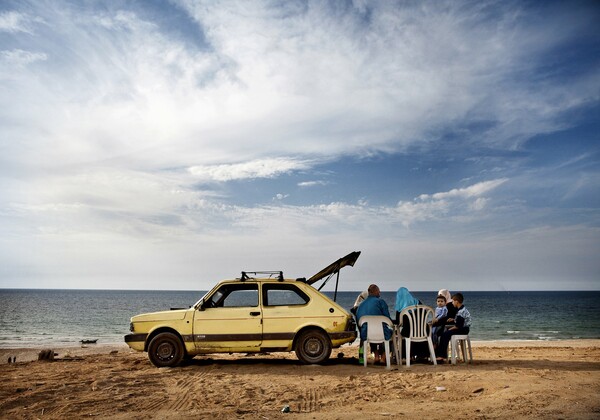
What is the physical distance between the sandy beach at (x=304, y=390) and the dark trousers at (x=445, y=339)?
0.52 m

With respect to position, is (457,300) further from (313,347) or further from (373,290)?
(313,347)

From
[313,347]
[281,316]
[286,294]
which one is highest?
[286,294]

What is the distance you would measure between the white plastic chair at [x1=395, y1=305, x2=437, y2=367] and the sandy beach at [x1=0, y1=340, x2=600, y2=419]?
0.47 m

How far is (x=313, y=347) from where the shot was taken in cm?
1039

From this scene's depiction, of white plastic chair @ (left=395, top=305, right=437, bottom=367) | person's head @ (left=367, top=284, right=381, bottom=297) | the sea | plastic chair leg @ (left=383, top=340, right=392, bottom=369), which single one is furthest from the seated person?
the sea

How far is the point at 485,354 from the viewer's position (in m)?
13.1

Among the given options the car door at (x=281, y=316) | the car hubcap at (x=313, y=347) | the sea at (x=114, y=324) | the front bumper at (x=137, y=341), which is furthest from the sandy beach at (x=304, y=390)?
the sea at (x=114, y=324)

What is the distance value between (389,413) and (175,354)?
568cm

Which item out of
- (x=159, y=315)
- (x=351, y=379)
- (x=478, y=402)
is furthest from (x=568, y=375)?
(x=159, y=315)

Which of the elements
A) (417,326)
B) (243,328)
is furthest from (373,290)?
(243,328)

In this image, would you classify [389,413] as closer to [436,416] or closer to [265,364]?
[436,416]

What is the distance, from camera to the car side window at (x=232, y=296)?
33.9ft

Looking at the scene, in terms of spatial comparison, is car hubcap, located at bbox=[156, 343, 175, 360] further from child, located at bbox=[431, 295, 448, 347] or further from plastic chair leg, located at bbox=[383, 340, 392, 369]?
child, located at bbox=[431, 295, 448, 347]

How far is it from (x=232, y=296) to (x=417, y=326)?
13.6 ft
